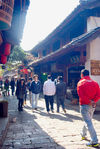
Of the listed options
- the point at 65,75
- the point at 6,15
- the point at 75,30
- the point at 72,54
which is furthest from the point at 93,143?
the point at 75,30

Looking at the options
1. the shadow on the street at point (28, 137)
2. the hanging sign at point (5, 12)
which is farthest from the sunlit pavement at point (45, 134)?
the hanging sign at point (5, 12)

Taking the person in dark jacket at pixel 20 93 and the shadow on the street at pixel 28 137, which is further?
the person in dark jacket at pixel 20 93

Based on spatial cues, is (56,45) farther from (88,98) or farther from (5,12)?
(5,12)

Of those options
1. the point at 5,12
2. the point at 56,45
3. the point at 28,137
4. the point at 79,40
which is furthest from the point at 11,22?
the point at 56,45

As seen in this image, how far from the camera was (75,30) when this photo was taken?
1315 cm

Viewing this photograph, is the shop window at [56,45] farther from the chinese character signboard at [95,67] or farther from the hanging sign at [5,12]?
the hanging sign at [5,12]

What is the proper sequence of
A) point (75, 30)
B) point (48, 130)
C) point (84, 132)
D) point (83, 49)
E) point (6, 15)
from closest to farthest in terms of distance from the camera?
point (6, 15), point (84, 132), point (48, 130), point (83, 49), point (75, 30)

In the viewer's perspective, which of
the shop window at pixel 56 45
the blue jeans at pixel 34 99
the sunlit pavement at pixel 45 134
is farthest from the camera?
the shop window at pixel 56 45

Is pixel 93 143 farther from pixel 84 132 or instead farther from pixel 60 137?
pixel 60 137

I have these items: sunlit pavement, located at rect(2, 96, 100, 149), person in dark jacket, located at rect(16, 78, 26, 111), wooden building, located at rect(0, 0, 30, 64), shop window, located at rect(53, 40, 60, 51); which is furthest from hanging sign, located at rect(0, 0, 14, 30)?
shop window, located at rect(53, 40, 60, 51)

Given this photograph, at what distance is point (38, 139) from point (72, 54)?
7854 mm

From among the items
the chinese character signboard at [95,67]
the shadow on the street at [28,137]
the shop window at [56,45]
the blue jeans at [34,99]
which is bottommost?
the shadow on the street at [28,137]

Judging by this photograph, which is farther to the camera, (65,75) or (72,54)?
(65,75)

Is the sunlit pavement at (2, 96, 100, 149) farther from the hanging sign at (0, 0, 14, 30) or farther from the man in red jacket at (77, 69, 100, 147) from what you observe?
the hanging sign at (0, 0, 14, 30)
